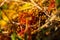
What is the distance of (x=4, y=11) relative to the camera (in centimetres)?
145

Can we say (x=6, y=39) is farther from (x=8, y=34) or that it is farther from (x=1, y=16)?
(x=1, y=16)

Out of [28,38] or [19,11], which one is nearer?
Answer: [28,38]

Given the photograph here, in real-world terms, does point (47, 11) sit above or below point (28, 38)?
above

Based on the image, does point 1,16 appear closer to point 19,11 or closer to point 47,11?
point 19,11

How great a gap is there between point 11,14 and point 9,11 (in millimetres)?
39

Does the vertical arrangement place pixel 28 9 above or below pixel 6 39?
above

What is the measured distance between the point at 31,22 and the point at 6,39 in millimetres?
234

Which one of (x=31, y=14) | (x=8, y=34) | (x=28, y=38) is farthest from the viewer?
(x=31, y=14)

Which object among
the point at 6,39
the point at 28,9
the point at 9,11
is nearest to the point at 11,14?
the point at 9,11

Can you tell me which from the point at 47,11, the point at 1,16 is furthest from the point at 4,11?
the point at 47,11

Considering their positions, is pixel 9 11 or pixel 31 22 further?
pixel 9 11

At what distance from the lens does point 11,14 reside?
1470 millimetres

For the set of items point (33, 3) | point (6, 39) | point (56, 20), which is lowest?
point (6, 39)

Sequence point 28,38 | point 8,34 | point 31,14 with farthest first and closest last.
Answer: point 31,14 < point 8,34 < point 28,38
